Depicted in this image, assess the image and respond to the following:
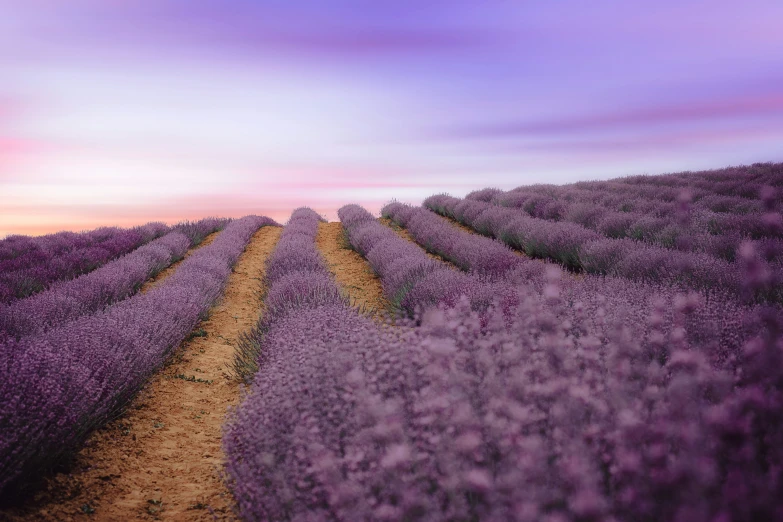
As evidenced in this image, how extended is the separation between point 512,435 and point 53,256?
1029 centimetres

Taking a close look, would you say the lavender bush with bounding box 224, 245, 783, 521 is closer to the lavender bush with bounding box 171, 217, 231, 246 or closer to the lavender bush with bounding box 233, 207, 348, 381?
the lavender bush with bounding box 233, 207, 348, 381

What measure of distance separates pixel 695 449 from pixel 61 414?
3.42 meters

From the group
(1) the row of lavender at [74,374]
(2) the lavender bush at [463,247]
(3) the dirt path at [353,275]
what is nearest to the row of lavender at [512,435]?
(1) the row of lavender at [74,374]

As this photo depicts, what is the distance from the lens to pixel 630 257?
5.93m

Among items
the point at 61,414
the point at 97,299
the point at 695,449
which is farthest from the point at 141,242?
the point at 695,449

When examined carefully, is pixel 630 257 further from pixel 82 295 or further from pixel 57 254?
pixel 57 254

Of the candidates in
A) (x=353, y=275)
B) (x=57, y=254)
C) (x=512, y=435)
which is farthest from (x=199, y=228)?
(x=512, y=435)

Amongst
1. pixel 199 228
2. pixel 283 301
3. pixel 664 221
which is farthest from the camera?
pixel 199 228

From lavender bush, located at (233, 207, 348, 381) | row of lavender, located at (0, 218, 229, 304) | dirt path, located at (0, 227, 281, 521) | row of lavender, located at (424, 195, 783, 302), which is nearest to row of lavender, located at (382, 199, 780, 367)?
row of lavender, located at (424, 195, 783, 302)

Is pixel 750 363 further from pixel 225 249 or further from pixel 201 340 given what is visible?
pixel 225 249

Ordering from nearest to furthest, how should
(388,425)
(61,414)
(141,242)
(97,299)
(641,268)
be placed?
(388,425)
(61,414)
(641,268)
(97,299)
(141,242)

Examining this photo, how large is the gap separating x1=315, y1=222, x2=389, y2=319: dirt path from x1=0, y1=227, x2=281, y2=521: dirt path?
181cm

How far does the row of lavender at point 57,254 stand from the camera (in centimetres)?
714

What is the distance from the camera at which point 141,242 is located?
40.0ft
